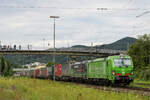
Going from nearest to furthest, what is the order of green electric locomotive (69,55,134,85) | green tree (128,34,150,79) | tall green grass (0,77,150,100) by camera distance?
tall green grass (0,77,150,100), green electric locomotive (69,55,134,85), green tree (128,34,150,79)

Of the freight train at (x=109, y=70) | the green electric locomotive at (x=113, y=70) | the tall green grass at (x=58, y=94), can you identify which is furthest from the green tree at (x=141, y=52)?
the tall green grass at (x=58, y=94)

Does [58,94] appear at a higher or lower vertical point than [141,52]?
lower

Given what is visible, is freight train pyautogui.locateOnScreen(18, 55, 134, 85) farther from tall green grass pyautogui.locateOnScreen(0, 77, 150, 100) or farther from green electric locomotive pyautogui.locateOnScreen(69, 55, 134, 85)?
tall green grass pyautogui.locateOnScreen(0, 77, 150, 100)

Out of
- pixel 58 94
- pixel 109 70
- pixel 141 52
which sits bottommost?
pixel 58 94

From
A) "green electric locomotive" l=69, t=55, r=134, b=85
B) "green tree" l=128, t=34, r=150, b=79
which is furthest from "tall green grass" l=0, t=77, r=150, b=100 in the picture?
"green tree" l=128, t=34, r=150, b=79

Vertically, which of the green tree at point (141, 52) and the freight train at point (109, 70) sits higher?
the green tree at point (141, 52)

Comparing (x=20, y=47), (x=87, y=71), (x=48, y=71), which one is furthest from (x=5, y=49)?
(x=87, y=71)

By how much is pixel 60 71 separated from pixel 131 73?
28.1 metres

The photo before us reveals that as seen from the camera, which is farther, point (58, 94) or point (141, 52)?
point (141, 52)

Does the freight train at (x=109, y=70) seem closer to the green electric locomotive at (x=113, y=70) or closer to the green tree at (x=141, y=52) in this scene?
the green electric locomotive at (x=113, y=70)

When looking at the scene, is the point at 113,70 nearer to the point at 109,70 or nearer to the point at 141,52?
the point at 109,70

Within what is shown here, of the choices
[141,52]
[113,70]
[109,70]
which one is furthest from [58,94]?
[141,52]

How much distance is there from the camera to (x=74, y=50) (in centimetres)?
8350

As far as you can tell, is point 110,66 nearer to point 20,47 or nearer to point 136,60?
point 136,60
